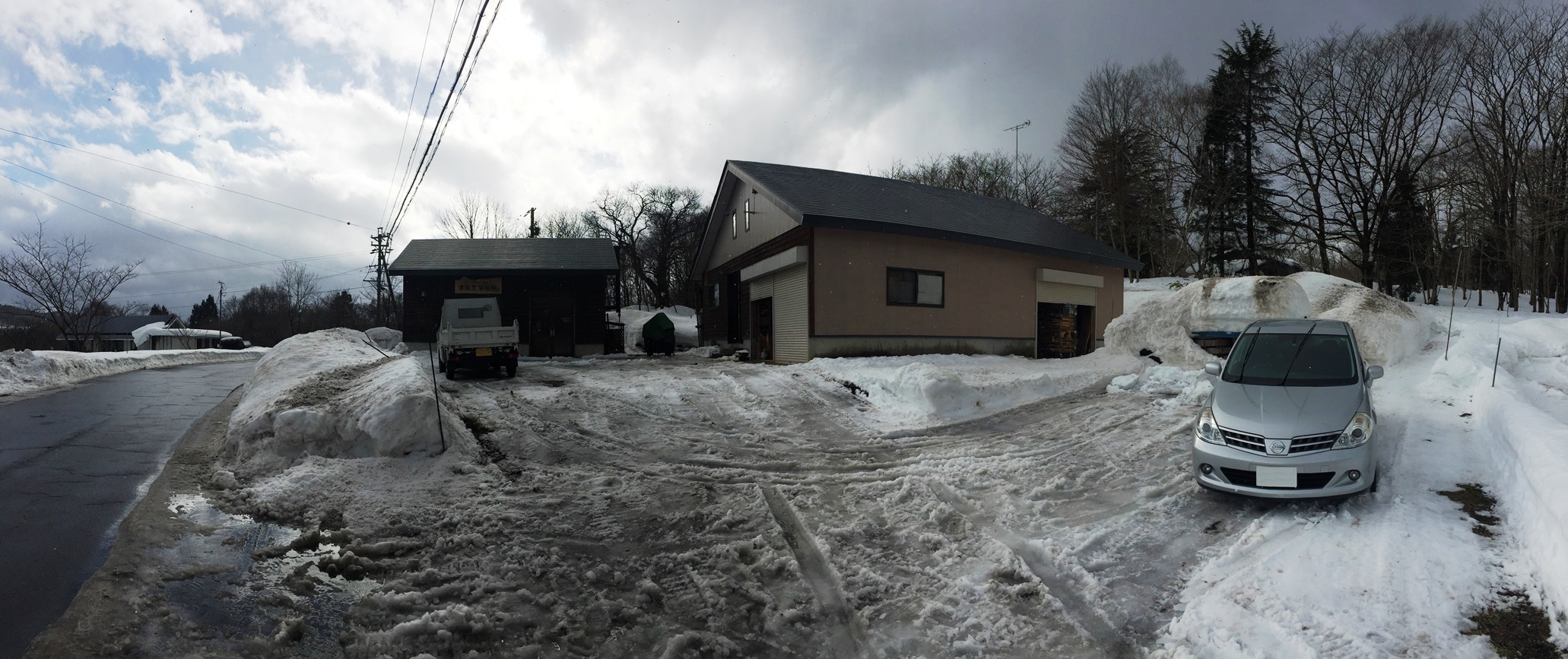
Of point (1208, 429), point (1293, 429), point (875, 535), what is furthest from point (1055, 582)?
point (1293, 429)

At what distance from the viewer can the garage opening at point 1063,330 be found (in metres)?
20.4

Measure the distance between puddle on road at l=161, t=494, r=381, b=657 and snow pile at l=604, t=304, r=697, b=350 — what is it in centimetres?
2079

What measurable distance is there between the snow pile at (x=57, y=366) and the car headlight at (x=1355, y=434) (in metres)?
21.1

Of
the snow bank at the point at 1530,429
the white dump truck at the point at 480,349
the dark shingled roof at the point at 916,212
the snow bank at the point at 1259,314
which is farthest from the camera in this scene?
the dark shingled roof at the point at 916,212

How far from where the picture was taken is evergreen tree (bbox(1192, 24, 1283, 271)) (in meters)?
31.5

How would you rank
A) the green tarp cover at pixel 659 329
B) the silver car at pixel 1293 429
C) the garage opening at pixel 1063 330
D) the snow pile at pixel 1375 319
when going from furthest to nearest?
1. the green tarp cover at pixel 659 329
2. the garage opening at pixel 1063 330
3. the snow pile at pixel 1375 319
4. the silver car at pixel 1293 429

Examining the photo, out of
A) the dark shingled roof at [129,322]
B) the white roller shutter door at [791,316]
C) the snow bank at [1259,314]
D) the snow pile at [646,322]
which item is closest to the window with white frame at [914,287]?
the white roller shutter door at [791,316]

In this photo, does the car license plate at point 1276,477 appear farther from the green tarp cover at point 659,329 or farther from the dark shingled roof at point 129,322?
the dark shingled roof at point 129,322

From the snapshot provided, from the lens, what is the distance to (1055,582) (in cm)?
426

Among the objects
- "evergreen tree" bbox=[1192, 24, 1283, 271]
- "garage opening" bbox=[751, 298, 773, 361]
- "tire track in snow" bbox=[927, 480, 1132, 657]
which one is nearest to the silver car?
"tire track in snow" bbox=[927, 480, 1132, 657]

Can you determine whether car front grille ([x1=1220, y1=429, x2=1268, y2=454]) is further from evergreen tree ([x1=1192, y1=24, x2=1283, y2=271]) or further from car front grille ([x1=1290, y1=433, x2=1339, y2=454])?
evergreen tree ([x1=1192, y1=24, x2=1283, y2=271])

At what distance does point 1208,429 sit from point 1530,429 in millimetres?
2839

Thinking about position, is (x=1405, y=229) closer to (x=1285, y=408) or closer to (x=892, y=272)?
(x=892, y=272)

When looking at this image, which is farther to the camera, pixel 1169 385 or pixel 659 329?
pixel 659 329
